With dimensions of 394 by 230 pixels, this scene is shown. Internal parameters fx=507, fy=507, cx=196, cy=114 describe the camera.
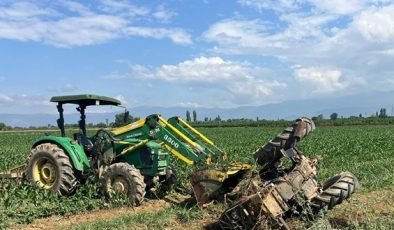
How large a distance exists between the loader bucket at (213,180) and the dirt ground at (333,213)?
510 mm

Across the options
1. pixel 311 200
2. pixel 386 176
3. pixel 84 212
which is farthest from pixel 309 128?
pixel 386 176

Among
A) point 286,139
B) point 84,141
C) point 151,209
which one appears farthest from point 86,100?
point 286,139

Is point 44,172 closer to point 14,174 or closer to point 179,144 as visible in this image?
point 14,174

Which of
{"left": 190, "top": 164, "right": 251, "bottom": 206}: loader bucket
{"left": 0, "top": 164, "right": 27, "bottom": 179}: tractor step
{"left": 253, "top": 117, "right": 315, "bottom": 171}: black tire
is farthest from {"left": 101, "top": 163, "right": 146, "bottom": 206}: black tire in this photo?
{"left": 253, "top": 117, "right": 315, "bottom": 171}: black tire

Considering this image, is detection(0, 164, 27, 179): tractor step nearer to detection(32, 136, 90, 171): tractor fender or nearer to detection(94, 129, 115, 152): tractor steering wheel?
detection(32, 136, 90, 171): tractor fender

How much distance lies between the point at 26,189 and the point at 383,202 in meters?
7.22

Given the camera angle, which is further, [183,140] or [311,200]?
[183,140]

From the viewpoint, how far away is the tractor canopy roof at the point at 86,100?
11250mm

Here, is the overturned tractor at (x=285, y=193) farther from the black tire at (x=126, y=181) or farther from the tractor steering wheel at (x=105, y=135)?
the tractor steering wheel at (x=105, y=135)

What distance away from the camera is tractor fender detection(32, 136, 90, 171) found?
435 inches

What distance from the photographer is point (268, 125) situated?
7994 centimetres

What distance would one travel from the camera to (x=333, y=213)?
8258mm

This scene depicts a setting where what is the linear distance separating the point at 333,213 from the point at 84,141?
236 inches

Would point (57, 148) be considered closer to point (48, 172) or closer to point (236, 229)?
point (48, 172)
